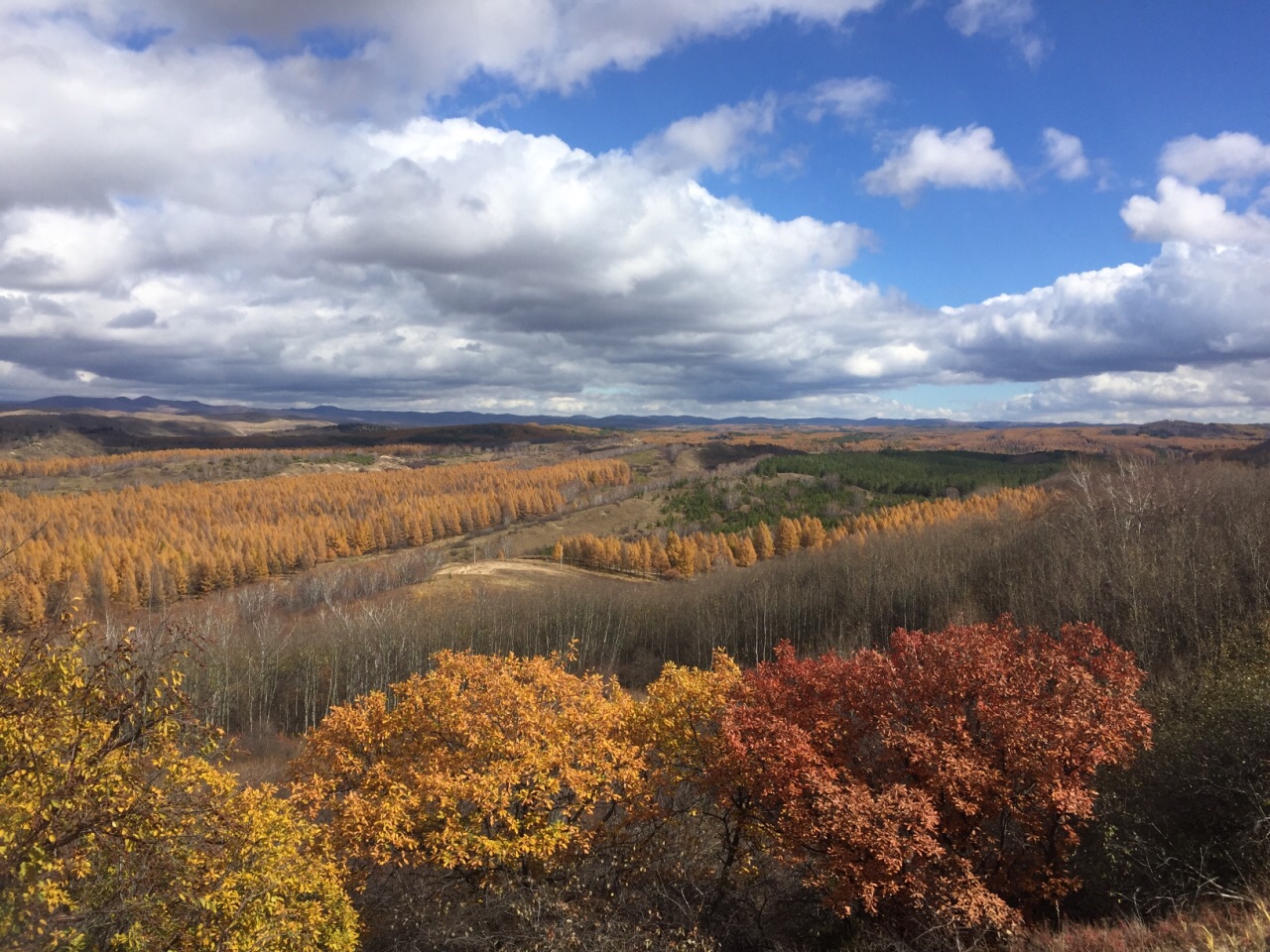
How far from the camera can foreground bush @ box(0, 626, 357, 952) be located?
11.3 metres

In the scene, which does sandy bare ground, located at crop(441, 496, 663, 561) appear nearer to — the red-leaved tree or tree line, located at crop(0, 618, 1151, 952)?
tree line, located at crop(0, 618, 1151, 952)

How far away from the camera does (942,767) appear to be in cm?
1767

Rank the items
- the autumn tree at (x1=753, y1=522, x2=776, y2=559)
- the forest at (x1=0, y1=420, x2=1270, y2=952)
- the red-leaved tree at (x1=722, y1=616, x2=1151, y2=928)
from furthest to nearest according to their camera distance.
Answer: the autumn tree at (x1=753, y1=522, x2=776, y2=559) → the red-leaved tree at (x1=722, y1=616, x2=1151, y2=928) → the forest at (x1=0, y1=420, x2=1270, y2=952)

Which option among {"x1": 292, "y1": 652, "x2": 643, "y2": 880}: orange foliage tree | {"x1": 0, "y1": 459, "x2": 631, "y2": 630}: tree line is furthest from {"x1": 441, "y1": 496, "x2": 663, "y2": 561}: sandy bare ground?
{"x1": 292, "y1": 652, "x2": 643, "y2": 880}: orange foliage tree

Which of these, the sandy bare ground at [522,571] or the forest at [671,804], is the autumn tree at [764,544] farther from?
the forest at [671,804]

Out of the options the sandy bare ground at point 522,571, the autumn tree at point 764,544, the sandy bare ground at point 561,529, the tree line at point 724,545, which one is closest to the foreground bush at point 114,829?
the sandy bare ground at point 522,571

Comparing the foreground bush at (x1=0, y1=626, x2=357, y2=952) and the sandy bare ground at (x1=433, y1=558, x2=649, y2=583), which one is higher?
the foreground bush at (x1=0, y1=626, x2=357, y2=952)

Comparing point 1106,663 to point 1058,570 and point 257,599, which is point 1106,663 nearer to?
point 1058,570

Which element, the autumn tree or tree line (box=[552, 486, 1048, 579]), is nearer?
tree line (box=[552, 486, 1048, 579])

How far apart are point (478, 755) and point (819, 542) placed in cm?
11615

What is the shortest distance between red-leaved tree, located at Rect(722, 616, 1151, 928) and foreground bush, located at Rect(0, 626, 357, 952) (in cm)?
1222

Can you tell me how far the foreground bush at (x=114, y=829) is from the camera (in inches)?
445

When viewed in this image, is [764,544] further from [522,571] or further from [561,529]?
[561,529]

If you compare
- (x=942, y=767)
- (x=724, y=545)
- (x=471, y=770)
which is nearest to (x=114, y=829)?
(x=471, y=770)
